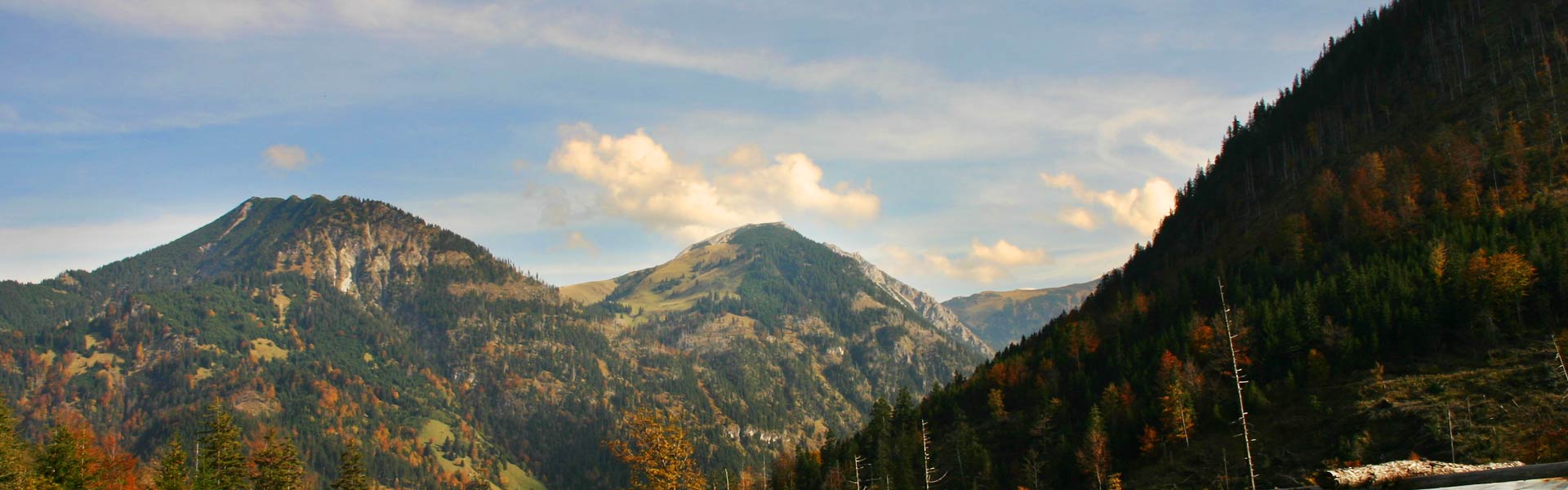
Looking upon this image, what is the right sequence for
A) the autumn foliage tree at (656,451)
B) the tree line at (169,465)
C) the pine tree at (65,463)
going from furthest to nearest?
the pine tree at (65,463), the tree line at (169,465), the autumn foliage tree at (656,451)

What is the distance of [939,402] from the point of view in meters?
178

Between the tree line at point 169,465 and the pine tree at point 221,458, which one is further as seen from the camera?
the pine tree at point 221,458

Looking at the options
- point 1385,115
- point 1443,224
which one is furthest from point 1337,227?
point 1385,115

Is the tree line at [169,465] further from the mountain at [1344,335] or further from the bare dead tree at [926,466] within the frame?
the mountain at [1344,335]

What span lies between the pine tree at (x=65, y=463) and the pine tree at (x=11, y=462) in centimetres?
127

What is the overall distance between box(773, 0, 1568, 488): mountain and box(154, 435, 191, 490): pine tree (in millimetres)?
73549

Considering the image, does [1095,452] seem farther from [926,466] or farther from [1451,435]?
[926,466]

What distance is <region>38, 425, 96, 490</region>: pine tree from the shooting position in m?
71.8

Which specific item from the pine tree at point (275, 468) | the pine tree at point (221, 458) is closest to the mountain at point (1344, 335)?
the pine tree at point (275, 468)

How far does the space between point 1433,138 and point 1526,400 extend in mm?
102731

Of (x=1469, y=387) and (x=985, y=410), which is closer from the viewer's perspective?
(x=1469, y=387)

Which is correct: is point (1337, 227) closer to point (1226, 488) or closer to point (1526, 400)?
point (1526, 400)

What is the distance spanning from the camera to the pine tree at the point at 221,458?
269 ft

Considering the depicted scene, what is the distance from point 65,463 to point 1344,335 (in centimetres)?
13863
